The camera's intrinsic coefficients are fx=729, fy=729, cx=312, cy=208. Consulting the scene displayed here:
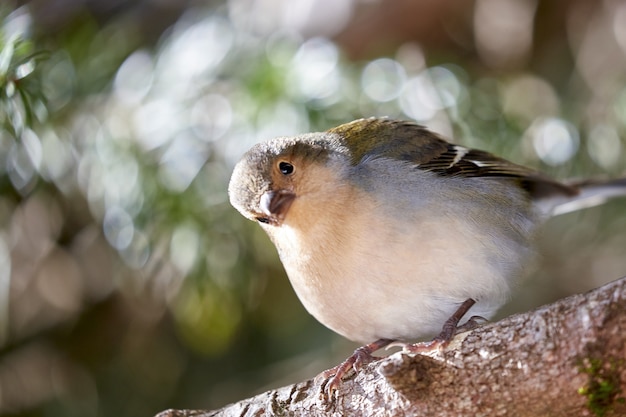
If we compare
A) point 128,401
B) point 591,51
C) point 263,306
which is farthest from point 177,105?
point 591,51

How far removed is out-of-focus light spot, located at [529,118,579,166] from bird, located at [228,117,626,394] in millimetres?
494

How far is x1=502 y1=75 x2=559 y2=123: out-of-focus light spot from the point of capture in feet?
8.62

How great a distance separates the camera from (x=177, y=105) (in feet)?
7.98

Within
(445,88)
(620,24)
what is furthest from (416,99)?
(620,24)

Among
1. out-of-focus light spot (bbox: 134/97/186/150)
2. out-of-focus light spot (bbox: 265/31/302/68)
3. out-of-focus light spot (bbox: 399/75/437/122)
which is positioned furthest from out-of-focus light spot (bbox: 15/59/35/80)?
out-of-focus light spot (bbox: 399/75/437/122)

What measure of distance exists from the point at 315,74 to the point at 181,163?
547mm

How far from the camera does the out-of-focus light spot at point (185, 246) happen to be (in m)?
2.32

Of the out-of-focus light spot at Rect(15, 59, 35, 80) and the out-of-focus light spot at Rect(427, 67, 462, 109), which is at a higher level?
the out-of-focus light spot at Rect(15, 59, 35, 80)

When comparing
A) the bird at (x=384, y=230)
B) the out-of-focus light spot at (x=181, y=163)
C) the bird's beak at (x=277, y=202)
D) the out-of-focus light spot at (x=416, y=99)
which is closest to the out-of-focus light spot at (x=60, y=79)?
the out-of-focus light spot at (x=181, y=163)

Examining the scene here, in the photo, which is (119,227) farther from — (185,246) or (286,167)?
(286,167)

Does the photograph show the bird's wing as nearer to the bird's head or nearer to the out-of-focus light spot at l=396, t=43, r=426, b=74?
the bird's head

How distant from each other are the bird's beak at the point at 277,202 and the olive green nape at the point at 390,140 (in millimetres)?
243

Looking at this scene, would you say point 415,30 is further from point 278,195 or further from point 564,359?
point 564,359

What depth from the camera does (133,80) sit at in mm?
2510
